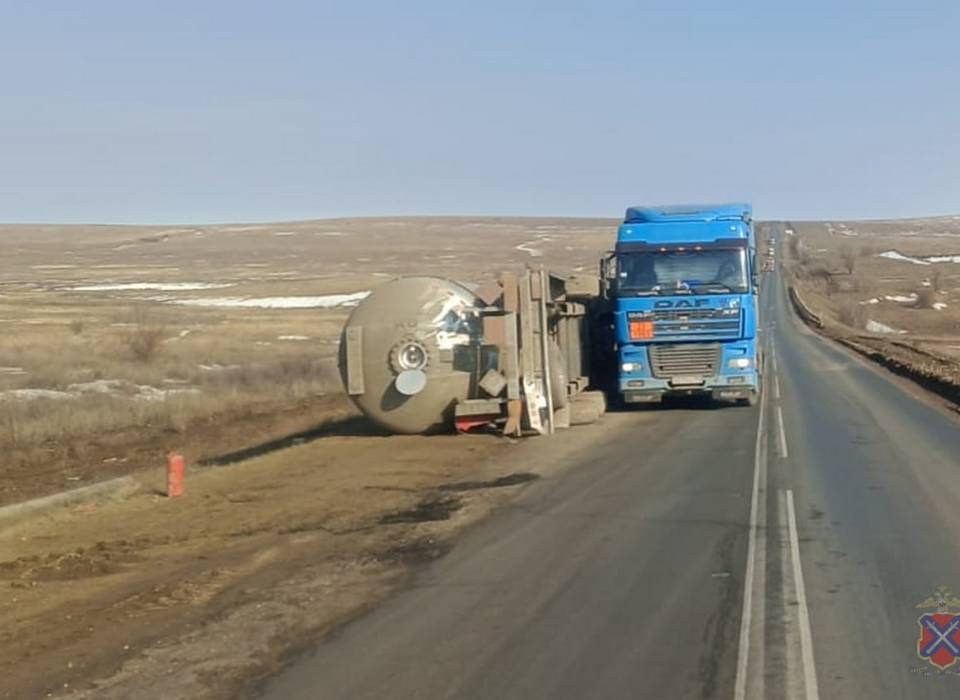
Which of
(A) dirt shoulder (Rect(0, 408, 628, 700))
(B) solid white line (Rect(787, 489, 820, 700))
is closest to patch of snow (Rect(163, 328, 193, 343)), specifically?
(A) dirt shoulder (Rect(0, 408, 628, 700))

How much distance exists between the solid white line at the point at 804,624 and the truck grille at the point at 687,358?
12464mm

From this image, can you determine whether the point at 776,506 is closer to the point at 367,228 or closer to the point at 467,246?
the point at 467,246

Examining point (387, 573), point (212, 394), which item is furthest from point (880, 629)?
point (212, 394)

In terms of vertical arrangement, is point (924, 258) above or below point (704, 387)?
above

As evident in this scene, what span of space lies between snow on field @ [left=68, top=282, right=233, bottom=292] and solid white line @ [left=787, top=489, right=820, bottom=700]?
80.9m

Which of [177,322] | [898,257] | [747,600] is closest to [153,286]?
[177,322]

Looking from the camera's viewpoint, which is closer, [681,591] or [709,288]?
[681,591]

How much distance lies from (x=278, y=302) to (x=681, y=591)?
7069 cm

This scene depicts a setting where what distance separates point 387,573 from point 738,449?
912cm

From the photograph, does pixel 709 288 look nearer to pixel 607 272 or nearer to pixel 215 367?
pixel 607 272

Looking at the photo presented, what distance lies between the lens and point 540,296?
2078 cm

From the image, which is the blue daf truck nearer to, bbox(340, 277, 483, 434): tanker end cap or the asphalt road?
bbox(340, 277, 483, 434): tanker end cap

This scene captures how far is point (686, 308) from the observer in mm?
24219

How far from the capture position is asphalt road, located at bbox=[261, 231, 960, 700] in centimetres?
703
